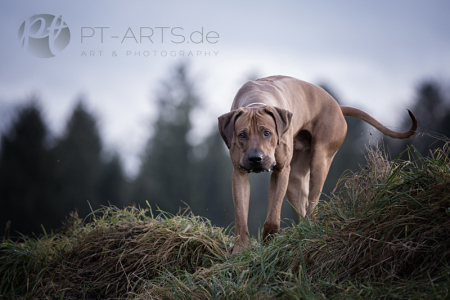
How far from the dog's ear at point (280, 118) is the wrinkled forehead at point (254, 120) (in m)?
0.05

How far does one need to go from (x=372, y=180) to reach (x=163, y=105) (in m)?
27.4

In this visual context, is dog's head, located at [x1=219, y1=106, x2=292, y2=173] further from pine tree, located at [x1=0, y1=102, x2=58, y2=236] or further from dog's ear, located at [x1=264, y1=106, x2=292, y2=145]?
pine tree, located at [x1=0, y1=102, x2=58, y2=236]

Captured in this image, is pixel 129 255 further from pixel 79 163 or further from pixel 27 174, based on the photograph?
pixel 79 163

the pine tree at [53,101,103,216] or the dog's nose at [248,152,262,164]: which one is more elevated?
the dog's nose at [248,152,262,164]

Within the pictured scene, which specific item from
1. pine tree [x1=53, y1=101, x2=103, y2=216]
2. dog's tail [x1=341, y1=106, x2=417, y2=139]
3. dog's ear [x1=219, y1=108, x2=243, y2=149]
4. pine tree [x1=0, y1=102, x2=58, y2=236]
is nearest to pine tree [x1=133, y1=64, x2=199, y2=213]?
pine tree [x1=53, y1=101, x2=103, y2=216]

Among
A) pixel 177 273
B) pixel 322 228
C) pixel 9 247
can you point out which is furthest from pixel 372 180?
pixel 9 247

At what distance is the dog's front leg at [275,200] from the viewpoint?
4656 mm

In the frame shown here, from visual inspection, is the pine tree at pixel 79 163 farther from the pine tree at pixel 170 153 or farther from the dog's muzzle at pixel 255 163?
the dog's muzzle at pixel 255 163

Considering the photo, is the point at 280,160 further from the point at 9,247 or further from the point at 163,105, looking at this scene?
the point at 163,105

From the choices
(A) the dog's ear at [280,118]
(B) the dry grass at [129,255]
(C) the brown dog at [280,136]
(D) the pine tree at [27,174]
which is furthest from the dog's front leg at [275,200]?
(D) the pine tree at [27,174]

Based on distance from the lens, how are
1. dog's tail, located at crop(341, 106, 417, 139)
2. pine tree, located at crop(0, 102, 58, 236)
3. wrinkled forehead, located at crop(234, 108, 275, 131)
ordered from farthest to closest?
pine tree, located at crop(0, 102, 58, 236), dog's tail, located at crop(341, 106, 417, 139), wrinkled forehead, located at crop(234, 108, 275, 131)

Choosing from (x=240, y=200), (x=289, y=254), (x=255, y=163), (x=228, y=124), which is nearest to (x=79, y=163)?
(x=240, y=200)

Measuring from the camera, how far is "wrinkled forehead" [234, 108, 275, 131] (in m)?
4.35

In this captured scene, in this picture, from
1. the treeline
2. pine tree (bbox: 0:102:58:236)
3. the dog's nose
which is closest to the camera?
the dog's nose
